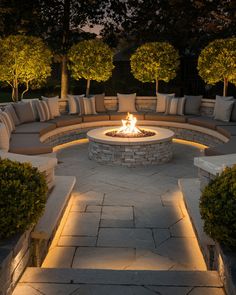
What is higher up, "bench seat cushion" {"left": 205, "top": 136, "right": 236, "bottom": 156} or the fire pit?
"bench seat cushion" {"left": 205, "top": 136, "right": 236, "bottom": 156}

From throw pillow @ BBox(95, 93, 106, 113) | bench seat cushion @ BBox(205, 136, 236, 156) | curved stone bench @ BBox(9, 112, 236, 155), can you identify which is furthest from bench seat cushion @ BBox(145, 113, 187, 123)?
bench seat cushion @ BBox(205, 136, 236, 156)

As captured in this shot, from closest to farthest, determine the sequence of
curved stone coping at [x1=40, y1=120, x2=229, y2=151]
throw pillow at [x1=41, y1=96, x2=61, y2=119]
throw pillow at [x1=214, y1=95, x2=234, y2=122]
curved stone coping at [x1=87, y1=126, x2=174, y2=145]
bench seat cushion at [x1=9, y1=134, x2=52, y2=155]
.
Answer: bench seat cushion at [x1=9, y1=134, x2=52, y2=155] → curved stone coping at [x1=87, y1=126, x2=174, y2=145] → curved stone coping at [x1=40, y1=120, x2=229, y2=151] → throw pillow at [x1=214, y1=95, x2=234, y2=122] → throw pillow at [x1=41, y1=96, x2=61, y2=119]

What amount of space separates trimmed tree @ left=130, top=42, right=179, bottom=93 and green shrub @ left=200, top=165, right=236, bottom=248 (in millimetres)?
10105

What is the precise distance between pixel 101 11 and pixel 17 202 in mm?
14263

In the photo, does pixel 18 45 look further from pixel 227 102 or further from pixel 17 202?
pixel 17 202

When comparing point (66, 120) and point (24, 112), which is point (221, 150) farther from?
point (24, 112)

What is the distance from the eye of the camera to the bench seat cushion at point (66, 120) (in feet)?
35.6

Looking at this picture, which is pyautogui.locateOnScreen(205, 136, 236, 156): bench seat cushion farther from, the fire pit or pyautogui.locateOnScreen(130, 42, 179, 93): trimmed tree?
pyautogui.locateOnScreen(130, 42, 179, 93): trimmed tree

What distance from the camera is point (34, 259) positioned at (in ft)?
13.6

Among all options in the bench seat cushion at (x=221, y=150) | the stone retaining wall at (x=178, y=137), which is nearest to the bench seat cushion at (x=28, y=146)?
the stone retaining wall at (x=178, y=137)

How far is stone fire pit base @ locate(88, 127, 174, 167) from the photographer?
864 cm

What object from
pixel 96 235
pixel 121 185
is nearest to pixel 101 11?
pixel 121 185

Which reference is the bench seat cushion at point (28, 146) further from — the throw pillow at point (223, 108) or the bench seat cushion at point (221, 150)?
the throw pillow at point (223, 108)

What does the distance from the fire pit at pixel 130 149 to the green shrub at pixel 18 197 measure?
4796 mm
